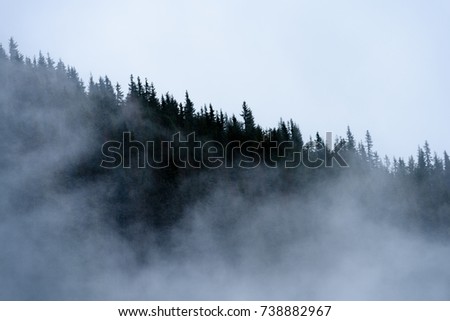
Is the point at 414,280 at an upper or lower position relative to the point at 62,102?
lower

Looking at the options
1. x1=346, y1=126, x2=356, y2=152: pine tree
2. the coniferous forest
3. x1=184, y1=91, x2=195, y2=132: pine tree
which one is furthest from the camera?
x1=346, y1=126, x2=356, y2=152: pine tree

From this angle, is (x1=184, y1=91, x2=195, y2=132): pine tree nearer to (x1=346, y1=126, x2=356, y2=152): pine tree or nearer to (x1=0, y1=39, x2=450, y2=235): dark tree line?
(x1=0, y1=39, x2=450, y2=235): dark tree line

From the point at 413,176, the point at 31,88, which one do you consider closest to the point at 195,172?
the point at 31,88

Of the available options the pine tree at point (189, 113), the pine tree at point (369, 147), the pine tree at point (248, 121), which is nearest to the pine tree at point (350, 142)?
the pine tree at point (369, 147)

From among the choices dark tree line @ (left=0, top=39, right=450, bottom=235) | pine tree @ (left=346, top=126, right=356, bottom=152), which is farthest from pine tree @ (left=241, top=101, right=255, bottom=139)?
pine tree @ (left=346, top=126, right=356, bottom=152)

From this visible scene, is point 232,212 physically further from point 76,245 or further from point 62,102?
point 62,102

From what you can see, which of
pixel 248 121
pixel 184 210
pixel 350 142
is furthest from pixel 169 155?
pixel 350 142

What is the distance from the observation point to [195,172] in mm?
77125

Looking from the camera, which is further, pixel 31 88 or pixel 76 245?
pixel 31 88

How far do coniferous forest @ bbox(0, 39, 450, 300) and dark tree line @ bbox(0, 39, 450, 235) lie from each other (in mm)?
239

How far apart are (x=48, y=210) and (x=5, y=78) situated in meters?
28.6

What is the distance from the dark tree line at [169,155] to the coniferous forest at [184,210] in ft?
0.78

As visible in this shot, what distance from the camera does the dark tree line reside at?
71.8 meters

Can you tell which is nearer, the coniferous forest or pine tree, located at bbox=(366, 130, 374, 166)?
the coniferous forest
